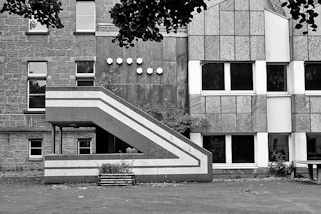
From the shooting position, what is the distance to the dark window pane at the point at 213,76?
25.8 meters

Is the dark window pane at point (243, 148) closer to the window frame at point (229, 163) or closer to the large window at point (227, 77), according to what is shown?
the window frame at point (229, 163)

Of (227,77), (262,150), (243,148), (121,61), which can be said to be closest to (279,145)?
(262,150)

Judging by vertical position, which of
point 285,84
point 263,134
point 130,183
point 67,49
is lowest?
point 130,183

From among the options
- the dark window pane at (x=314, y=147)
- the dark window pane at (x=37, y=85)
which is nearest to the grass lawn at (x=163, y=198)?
the dark window pane at (x=314, y=147)

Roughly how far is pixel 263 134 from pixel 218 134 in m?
2.18

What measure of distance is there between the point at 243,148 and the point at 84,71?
9.55m

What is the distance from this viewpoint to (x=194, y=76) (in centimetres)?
2566

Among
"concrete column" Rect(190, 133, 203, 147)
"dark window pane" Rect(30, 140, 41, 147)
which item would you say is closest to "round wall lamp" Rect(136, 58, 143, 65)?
"concrete column" Rect(190, 133, 203, 147)

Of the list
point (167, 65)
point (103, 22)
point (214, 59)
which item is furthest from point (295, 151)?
point (103, 22)

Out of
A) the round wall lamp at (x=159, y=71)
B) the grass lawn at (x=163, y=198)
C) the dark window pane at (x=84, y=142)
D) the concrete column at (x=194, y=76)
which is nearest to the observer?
the grass lawn at (x=163, y=198)

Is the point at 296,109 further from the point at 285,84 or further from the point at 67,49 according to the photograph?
the point at 67,49

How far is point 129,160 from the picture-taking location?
69.6ft

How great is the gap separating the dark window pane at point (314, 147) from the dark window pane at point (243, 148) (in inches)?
112

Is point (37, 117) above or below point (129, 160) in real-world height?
above
